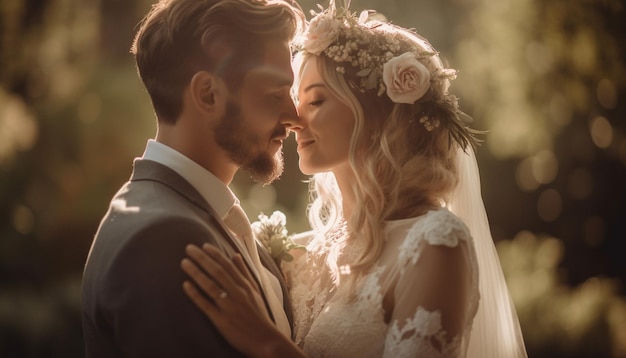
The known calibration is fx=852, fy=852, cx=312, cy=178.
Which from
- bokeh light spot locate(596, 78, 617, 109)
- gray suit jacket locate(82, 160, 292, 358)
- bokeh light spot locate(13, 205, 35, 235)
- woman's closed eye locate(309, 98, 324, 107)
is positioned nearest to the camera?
gray suit jacket locate(82, 160, 292, 358)

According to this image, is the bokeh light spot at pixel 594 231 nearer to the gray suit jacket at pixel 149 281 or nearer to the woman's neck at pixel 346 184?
the woman's neck at pixel 346 184

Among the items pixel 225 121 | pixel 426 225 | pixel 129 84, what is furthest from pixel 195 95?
pixel 129 84

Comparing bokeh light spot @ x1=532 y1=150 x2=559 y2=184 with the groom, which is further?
bokeh light spot @ x1=532 y1=150 x2=559 y2=184

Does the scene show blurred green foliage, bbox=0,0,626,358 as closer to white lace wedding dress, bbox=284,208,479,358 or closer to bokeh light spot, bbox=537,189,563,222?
bokeh light spot, bbox=537,189,563,222

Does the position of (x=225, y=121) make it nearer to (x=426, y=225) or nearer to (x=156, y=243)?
(x=156, y=243)

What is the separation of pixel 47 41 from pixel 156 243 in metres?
3.53

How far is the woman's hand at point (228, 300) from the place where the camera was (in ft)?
8.63

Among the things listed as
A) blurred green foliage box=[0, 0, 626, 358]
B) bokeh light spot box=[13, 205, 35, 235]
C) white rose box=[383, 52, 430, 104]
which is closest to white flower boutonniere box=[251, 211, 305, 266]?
white rose box=[383, 52, 430, 104]

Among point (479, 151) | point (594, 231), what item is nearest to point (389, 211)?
point (479, 151)

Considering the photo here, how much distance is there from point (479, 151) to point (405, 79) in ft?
12.4

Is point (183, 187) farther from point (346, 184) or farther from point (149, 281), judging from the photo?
point (346, 184)

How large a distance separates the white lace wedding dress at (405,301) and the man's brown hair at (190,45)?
2.88 feet

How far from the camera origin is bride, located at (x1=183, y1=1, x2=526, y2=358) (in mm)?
3029

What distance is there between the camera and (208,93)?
3053 millimetres
